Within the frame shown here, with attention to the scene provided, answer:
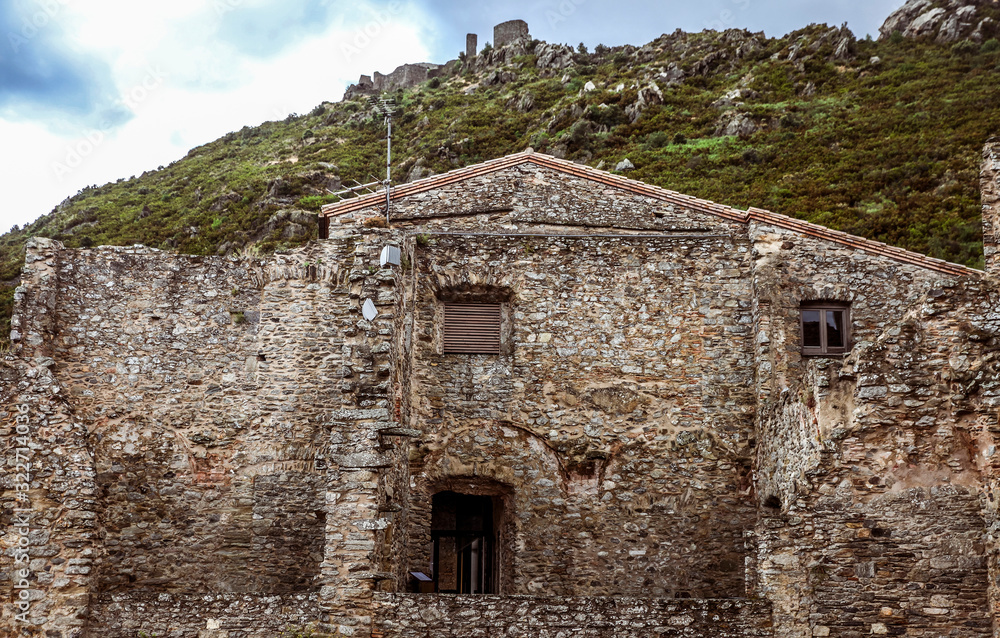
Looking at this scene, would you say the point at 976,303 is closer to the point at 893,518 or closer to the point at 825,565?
the point at 893,518

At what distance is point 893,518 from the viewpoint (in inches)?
356

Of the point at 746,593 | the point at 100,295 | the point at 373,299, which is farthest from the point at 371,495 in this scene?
the point at 100,295

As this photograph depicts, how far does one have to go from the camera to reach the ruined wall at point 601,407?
44.4 ft

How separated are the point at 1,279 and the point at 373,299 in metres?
20.3

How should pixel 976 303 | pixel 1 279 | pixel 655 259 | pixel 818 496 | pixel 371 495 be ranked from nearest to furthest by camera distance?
pixel 976 303 < pixel 818 496 < pixel 371 495 < pixel 655 259 < pixel 1 279

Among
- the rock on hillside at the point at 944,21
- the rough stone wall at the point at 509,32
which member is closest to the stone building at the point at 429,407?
the rock on hillside at the point at 944,21

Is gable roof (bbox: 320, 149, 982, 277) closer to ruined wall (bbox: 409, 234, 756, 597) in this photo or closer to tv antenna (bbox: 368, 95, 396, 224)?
tv antenna (bbox: 368, 95, 396, 224)

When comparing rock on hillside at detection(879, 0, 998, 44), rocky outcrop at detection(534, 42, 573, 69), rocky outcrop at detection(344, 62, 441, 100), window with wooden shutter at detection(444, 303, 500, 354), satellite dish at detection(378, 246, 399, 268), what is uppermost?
rocky outcrop at detection(344, 62, 441, 100)

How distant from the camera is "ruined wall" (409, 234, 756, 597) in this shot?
13.5 meters

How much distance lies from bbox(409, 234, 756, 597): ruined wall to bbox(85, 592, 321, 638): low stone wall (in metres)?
2.23

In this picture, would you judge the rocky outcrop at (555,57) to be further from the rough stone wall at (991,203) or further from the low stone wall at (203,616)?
the low stone wall at (203,616)

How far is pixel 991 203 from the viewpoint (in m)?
10.1

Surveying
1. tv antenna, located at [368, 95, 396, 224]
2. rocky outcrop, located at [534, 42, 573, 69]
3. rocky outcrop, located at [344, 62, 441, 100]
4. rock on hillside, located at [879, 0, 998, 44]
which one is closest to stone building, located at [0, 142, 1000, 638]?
tv antenna, located at [368, 95, 396, 224]

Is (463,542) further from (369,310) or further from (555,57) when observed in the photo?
(555,57)
